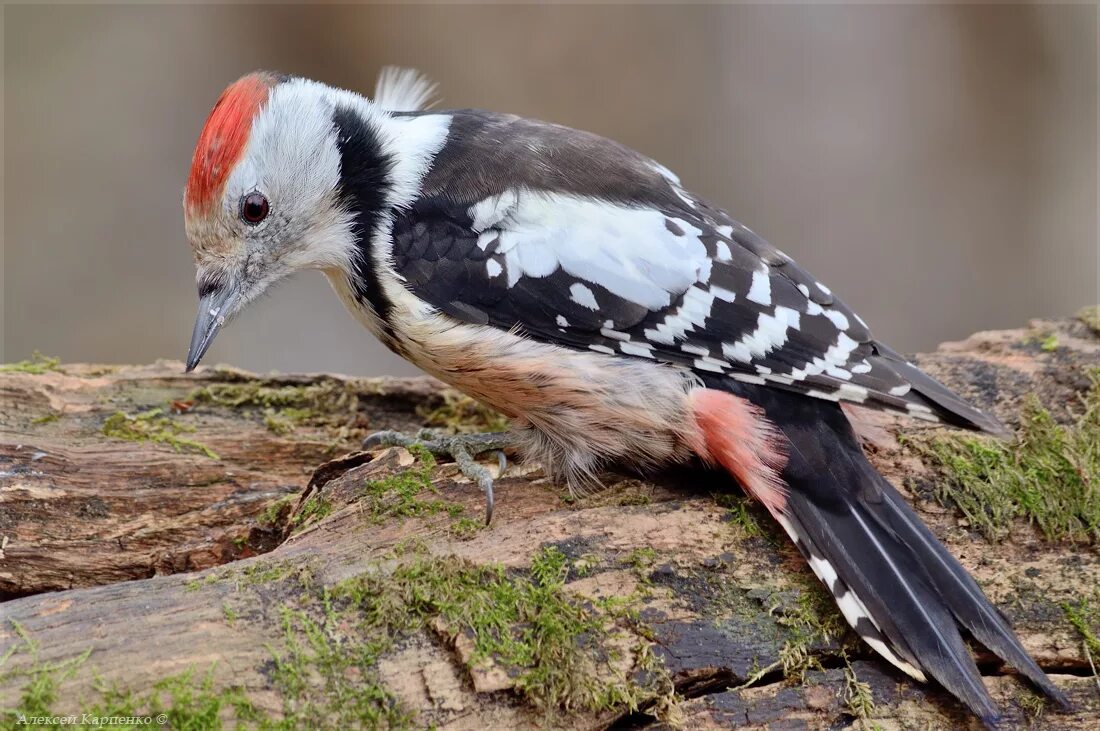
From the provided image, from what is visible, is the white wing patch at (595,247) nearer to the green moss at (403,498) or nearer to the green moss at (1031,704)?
the green moss at (403,498)

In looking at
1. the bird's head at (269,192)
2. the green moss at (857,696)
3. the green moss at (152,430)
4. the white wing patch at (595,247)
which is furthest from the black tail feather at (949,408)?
the green moss at (152,430)

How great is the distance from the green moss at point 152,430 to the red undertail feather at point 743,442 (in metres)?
1.83

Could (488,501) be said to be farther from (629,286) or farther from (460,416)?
(460,416)

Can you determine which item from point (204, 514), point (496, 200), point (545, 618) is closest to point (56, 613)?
point (204, 514)

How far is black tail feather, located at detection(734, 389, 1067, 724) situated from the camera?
2518 mm

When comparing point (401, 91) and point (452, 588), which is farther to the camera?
point (401, 91)

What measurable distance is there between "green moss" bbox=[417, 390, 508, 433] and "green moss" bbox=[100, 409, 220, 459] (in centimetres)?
90

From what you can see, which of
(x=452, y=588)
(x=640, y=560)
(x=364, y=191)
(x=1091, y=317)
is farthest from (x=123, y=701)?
(x=1091, y=317)

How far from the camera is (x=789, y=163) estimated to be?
7.33m

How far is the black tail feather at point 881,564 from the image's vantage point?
252 centimetres

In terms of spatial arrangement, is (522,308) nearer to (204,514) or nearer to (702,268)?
(702,268)

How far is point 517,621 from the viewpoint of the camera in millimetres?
2471

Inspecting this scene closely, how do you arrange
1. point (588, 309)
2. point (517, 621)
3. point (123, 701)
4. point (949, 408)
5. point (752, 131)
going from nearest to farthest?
point (123, 701) → point (517, 621) → point (949, 408) → point (588, 309) → point (752, 131)

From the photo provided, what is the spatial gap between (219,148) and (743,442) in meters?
1.90
